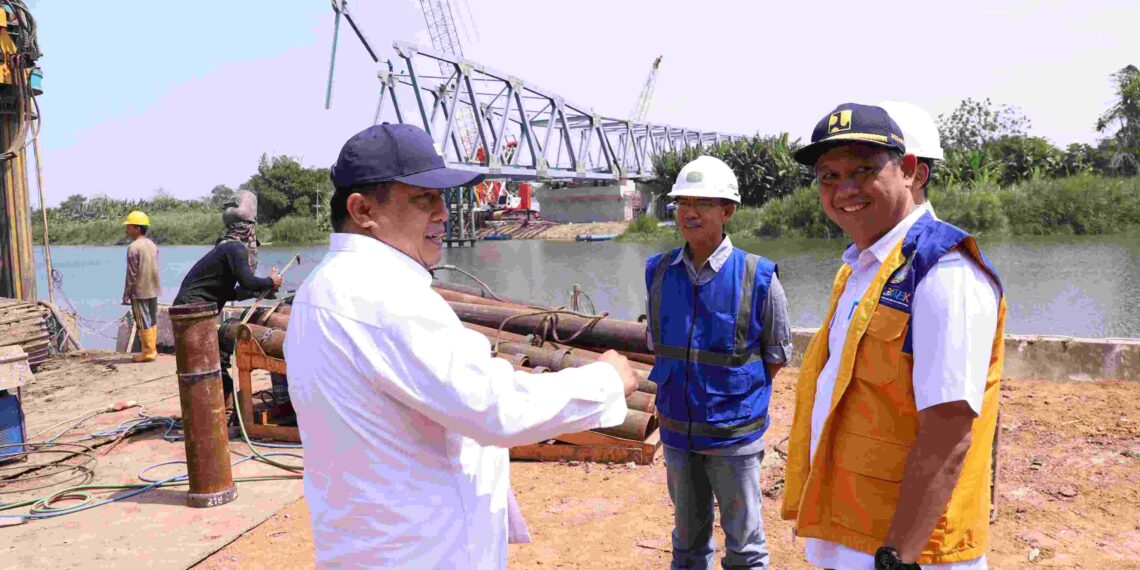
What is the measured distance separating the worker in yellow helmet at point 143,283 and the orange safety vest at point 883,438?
904 centimetres

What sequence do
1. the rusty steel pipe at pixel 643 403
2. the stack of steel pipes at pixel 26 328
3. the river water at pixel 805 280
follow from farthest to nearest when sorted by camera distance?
the river water at pixel 805 280, the stack of steel pipes at pixel 26 328, the rusty steel pipe at pixel 643 403

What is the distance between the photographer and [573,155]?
5378 cm

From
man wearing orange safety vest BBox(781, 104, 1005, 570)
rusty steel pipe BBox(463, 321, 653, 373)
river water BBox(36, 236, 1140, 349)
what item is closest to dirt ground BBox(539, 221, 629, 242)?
river water BBox(36, 236, 1140, 349)

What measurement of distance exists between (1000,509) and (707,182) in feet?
8.50

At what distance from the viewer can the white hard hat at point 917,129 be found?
1.91m

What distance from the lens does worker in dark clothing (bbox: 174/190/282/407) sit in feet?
20.2

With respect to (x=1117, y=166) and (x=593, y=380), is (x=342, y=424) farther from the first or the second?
(x=1117, y=166)

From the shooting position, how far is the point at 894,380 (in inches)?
64.5

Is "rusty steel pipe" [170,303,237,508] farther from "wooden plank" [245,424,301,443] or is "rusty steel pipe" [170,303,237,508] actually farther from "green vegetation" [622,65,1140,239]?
"green vegetation" [622,65,1140,239]

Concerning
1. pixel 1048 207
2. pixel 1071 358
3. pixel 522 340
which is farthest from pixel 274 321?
pixel 1048 207

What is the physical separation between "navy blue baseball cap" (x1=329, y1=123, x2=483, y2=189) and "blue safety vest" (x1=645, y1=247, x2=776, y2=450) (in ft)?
5.32

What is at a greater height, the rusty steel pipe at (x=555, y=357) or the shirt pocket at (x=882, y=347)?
the shirt pocket at (x=882, y=347)

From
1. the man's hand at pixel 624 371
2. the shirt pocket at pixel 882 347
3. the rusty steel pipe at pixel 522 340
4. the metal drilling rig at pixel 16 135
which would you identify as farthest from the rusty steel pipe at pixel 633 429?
the metal drilling rig at pixel 16 135

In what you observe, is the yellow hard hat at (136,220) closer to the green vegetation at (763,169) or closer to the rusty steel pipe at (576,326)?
the rusty steel pipe at (576,326)
